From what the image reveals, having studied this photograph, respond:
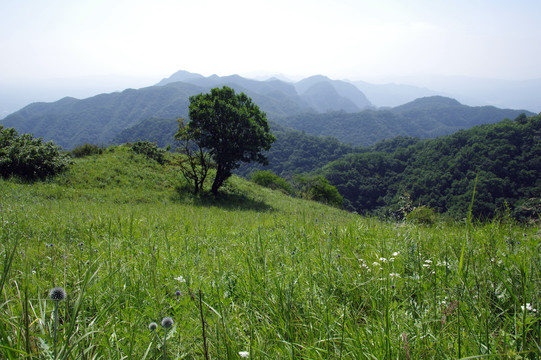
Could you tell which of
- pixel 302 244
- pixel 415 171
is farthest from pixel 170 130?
pixel 302 244

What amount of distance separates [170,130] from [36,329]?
704ft

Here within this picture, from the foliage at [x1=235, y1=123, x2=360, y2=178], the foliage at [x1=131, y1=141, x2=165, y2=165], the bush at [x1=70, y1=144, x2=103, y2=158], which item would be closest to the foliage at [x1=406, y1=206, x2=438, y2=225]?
the foliage at [x1=131, y1=141, x2=165, y2=165]


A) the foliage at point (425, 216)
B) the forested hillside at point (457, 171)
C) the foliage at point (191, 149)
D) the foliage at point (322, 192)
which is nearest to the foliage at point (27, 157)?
the foliage at point (191, 149)

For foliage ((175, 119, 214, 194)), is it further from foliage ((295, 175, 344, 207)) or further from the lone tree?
foliage ((295, 175, 344, 207))

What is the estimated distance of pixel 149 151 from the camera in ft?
91.4

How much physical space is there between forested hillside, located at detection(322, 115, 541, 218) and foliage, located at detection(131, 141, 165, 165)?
91.2 ft

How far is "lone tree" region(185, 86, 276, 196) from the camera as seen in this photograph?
21.9m

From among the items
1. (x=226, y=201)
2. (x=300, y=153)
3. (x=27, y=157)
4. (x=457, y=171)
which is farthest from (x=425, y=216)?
(x=300, y=153)

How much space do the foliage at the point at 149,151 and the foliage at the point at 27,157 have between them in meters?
8.02

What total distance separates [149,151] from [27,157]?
1108 cm

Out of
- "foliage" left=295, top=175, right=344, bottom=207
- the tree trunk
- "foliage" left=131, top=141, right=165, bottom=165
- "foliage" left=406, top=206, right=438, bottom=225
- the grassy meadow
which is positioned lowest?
"foliage" left=295, top=175, right=344, bottom=207

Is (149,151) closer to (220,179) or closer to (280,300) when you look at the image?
(220,179)

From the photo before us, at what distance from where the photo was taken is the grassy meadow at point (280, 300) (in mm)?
1436

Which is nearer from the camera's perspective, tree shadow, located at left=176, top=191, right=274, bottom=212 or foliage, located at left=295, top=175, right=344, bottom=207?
tree shadow, located at left=176, top=191, right=274, bottom=212
